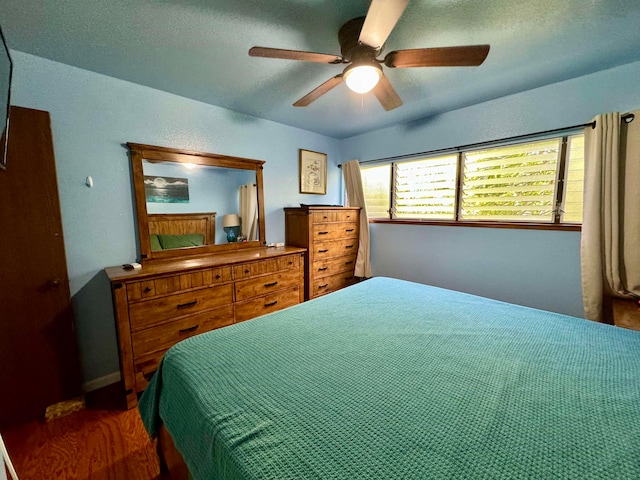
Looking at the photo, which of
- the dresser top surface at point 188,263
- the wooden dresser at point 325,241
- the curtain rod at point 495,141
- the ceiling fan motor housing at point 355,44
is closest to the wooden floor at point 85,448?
the dresser top surface at point 188,263

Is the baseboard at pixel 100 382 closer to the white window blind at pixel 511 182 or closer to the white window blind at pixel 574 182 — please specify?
the white window blind at pixel 511 182

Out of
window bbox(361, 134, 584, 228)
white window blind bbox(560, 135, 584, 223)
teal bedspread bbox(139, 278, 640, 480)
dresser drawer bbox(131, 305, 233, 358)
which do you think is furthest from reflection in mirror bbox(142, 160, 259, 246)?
white window blind bbox(560, 135, 584, 223)

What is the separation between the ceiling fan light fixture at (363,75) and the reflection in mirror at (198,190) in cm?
166

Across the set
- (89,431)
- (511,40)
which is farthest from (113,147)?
(511,40)

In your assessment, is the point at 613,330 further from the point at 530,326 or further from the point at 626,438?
Answer: the point at 626,438

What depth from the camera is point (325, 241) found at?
121 inches

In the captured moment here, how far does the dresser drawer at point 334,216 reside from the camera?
9.62 feet

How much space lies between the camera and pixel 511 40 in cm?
154

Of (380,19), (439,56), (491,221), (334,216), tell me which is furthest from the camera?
(334,216)

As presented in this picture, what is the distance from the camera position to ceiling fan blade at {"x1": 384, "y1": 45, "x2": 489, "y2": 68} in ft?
4.02

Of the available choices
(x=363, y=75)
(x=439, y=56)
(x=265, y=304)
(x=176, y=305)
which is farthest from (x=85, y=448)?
(x=439, y=56)

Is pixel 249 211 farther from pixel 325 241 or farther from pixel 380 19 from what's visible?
pixel 380 19

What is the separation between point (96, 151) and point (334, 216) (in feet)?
7.57

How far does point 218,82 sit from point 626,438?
282cm
